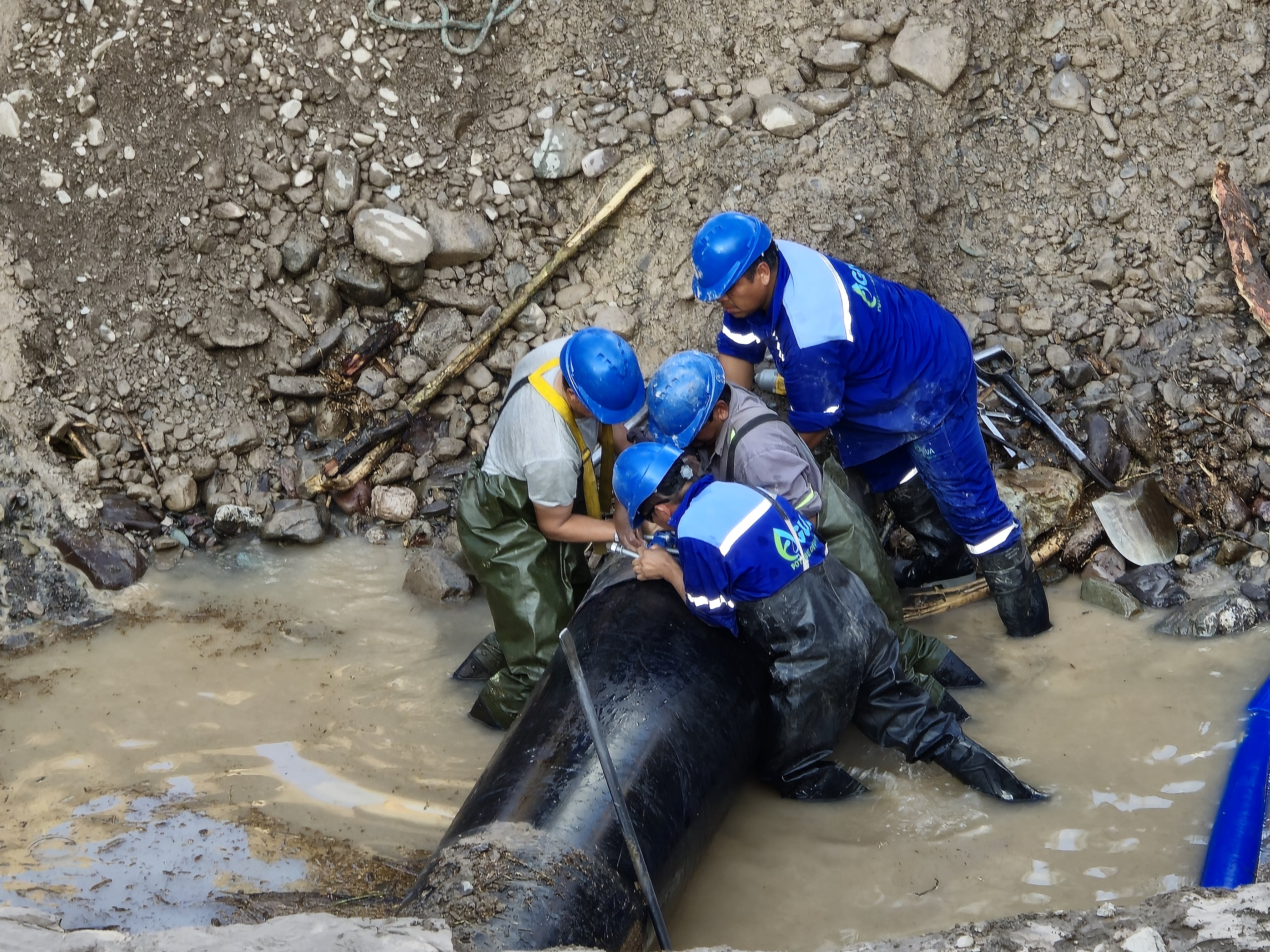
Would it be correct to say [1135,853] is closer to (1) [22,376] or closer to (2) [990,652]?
(2) [990,652]

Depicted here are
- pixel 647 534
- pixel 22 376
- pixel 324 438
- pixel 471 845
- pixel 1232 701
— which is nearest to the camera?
pixel 471 845

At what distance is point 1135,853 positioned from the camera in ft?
10.8

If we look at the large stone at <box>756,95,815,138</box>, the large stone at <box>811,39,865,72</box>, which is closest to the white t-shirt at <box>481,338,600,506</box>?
the large stone at <box>756,95,815,138</box>

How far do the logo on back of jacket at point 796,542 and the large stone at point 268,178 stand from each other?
3243 mm

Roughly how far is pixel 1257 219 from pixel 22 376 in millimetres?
5753

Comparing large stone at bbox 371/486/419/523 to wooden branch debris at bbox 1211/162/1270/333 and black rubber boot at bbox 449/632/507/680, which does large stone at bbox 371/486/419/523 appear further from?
wooden branch debris at bbox 1211/162/1270/333

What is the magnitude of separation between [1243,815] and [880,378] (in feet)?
5.80

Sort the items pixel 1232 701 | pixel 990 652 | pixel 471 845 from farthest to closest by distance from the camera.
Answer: pixel 990 652
pixel 1232 701
pixel 471 845

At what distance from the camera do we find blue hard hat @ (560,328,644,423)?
3512mm

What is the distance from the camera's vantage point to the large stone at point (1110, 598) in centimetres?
441

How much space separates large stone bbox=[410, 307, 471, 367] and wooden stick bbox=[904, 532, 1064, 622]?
2415 millimetres

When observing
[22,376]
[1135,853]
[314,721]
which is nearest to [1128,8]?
[1135,853]

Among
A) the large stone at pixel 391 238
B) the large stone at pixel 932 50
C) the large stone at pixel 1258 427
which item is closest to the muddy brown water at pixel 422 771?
the large stone at pixel 1258 427

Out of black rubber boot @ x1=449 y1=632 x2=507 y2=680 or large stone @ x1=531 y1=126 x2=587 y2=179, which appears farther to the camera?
large stone @ x1=531 y1=126 x2=587 y2=179
